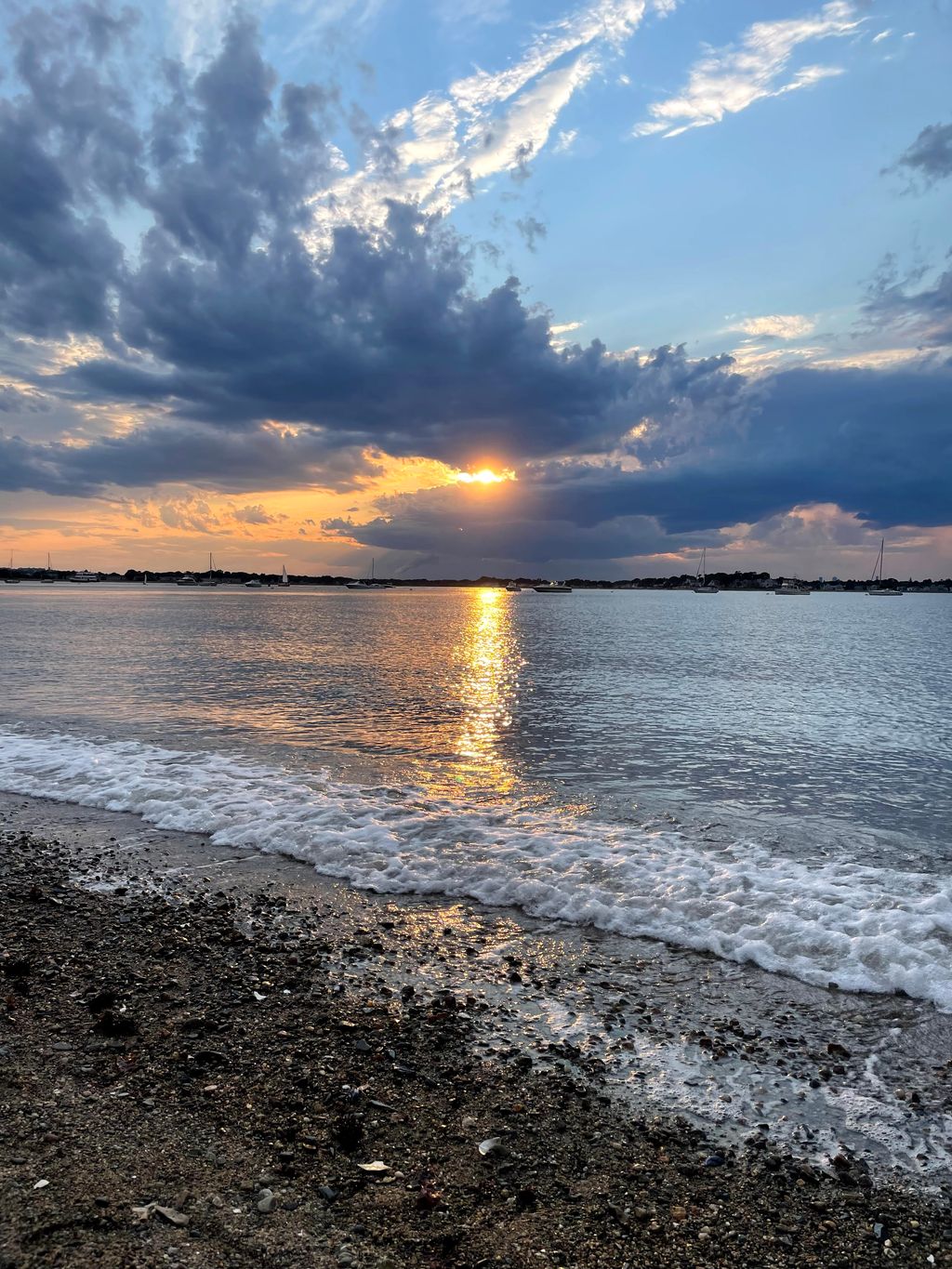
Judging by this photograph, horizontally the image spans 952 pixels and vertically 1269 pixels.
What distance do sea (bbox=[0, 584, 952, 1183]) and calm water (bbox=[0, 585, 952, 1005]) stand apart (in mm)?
77

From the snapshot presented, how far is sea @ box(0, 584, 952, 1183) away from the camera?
1059cm

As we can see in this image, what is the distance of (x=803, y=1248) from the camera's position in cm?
465

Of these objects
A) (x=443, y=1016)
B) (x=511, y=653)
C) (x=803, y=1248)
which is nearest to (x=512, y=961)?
(x=443, y=1016)

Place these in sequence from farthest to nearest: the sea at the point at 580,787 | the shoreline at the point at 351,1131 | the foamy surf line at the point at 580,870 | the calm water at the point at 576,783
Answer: the calm water at the point at 576,783 → the sea at the point at 580,787 → the foamy surf line at the point at 580,870 → the shoreline at the point at 351,1131

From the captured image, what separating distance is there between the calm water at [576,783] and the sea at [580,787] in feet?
0.25

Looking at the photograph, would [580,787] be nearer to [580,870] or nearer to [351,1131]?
[580,870]

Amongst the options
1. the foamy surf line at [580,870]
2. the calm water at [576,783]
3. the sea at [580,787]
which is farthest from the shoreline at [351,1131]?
the calm water at [576,783]

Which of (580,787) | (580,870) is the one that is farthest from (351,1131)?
(580,787)

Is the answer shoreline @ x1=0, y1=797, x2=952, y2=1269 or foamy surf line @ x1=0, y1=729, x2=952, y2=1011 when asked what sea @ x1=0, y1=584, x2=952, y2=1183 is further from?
shoreline @ x1=0, y1=797, x2=952, y2=1269

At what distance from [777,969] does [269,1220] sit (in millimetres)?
6917

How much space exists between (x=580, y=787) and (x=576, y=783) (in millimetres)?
455

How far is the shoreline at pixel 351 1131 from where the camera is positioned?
14.9 feet

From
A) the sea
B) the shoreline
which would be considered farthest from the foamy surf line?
the shoreline

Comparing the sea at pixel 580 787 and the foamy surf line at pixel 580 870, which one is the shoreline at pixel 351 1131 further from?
the sea at pixel 580 787
